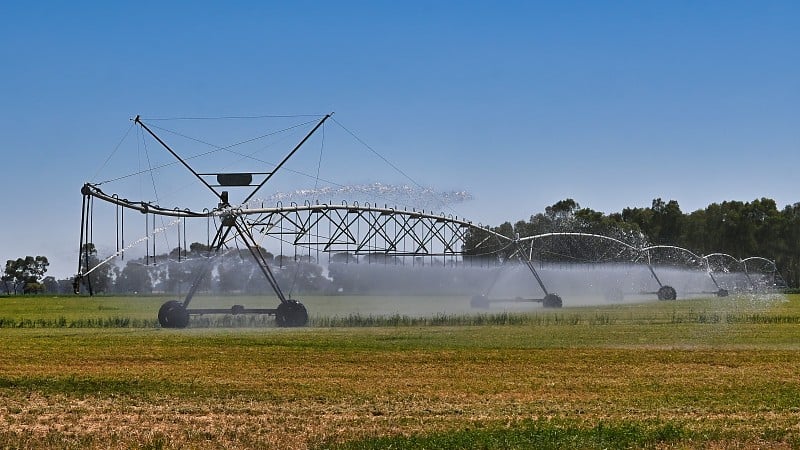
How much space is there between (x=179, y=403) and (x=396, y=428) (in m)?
6.23

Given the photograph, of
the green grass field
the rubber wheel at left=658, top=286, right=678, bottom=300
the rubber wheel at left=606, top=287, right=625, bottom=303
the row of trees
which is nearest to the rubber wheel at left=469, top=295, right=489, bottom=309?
the rubber wheel at left=606, top=287, right=625, bottom=303

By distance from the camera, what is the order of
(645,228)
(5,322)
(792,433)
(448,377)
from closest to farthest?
1. (792,433)
2. (448,377)
3. (5,322)
4. (645,228)

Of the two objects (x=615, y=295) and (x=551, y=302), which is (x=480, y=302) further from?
(x=615, y=295)

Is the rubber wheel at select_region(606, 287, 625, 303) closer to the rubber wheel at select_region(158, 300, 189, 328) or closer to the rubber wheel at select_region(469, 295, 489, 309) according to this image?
the rubber wheel at select_region(469, 295, 489, 309)

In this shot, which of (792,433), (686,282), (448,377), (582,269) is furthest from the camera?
(686,282)

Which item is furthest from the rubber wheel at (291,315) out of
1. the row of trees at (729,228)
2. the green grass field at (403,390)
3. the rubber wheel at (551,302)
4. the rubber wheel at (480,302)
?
the row of trees at (729,228)

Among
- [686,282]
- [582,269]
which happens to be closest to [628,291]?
[582,269]

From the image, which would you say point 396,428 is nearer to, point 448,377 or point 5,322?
point 448,377

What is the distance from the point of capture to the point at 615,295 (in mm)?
118375

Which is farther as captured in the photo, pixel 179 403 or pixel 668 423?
pixel 179 403

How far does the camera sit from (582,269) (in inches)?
4690

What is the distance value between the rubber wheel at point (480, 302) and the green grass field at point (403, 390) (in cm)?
4230

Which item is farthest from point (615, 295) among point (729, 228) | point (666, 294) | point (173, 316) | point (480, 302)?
point (729, 228)

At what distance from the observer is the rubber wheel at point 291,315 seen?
200 ft
